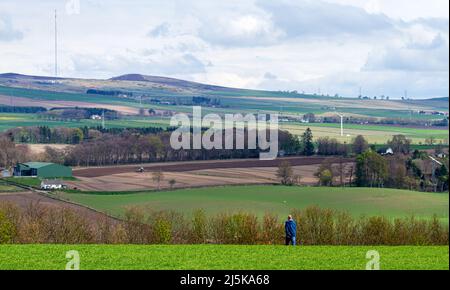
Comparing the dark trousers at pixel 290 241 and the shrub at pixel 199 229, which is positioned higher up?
the dark trousers at pixel 290 241

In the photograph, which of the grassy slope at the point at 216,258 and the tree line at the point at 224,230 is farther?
the tree line at the point at 224,230

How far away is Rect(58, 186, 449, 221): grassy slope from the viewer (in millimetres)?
43000

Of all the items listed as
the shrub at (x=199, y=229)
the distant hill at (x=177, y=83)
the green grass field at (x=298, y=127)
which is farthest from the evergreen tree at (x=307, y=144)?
the distant hill at (x=177, y=83)

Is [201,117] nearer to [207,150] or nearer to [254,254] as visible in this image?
[207,150]

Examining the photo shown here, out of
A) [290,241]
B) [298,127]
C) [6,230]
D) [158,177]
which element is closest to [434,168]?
[298,127]

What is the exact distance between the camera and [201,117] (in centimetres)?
7438

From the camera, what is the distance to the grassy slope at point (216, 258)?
60.4ft

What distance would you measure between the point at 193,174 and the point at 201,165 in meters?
2.97

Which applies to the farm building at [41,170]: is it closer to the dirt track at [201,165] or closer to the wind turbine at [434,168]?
the dirt track at [201,165]

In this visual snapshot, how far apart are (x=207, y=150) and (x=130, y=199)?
13.3 metres

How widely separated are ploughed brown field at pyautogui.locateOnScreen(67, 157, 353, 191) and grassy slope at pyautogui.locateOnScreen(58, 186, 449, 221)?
2.75ft

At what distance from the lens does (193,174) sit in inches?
2045

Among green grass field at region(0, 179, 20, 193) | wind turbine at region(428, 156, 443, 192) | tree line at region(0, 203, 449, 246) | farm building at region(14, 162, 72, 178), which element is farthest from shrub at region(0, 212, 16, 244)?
wind turbine at region(428, 156, 443, 192)
